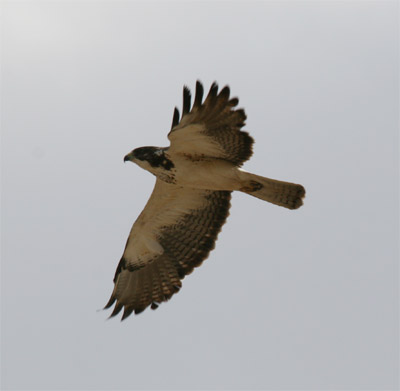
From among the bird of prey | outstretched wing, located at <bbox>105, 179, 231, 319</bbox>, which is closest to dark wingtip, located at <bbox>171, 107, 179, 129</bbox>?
the bird of prey

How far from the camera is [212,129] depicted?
10281 millimetres

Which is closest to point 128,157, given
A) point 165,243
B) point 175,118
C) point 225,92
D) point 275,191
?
point 175,118

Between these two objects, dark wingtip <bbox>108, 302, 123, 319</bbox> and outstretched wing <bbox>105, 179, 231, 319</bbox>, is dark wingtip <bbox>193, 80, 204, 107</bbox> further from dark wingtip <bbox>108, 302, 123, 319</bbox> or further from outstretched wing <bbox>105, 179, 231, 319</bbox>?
dark wingtip <bbox>108, 302, 123, 319</bbox>

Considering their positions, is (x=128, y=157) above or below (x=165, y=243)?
above

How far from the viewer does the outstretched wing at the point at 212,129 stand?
10008 millimetres

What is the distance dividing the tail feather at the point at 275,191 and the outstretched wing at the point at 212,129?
360 mm

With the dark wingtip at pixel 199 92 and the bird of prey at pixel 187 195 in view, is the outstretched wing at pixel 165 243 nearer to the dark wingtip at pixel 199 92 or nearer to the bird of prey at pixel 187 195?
the bird of prey at pixel 187 195

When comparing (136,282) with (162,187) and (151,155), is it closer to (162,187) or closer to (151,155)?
(162,187)

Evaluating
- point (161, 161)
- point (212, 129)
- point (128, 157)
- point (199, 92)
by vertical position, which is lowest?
point (128, 157)

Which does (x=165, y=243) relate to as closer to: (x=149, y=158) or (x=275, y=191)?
(x=149, y=158)

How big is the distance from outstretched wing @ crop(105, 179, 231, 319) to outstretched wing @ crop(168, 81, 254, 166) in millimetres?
1050

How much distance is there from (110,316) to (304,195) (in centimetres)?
321

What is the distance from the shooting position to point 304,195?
1095 cm

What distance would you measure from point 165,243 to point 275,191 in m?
2.00
